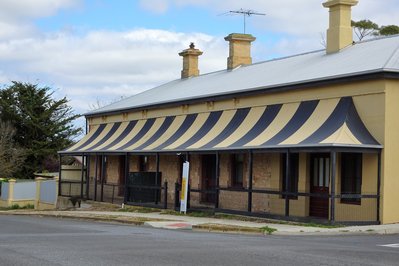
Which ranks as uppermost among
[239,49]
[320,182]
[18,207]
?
[239,49]

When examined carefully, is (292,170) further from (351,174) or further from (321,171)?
(351,174)

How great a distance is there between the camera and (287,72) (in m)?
26.8

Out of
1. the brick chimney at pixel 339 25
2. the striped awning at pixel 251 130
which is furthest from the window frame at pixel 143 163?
the brick chimney at pixel 339 25

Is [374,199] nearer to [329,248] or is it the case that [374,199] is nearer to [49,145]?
[329,248]

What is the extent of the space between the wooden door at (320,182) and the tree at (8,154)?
30168 millimetres

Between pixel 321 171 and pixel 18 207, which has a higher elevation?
pixel 321 171

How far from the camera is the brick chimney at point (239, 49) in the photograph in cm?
3491

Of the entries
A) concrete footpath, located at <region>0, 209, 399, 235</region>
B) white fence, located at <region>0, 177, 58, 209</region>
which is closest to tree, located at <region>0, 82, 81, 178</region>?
white fence, located at <region>0, 177, 58, 209</region>

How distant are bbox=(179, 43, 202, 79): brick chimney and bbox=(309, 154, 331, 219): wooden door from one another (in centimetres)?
1718

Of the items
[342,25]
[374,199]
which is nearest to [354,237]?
[374,199]

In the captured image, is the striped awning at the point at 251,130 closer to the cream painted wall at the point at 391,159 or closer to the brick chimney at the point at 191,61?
the cream painted wall at the point at 391,159

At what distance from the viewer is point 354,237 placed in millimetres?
17438

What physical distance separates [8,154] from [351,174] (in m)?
33.6

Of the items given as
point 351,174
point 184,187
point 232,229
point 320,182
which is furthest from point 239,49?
point 232,229
